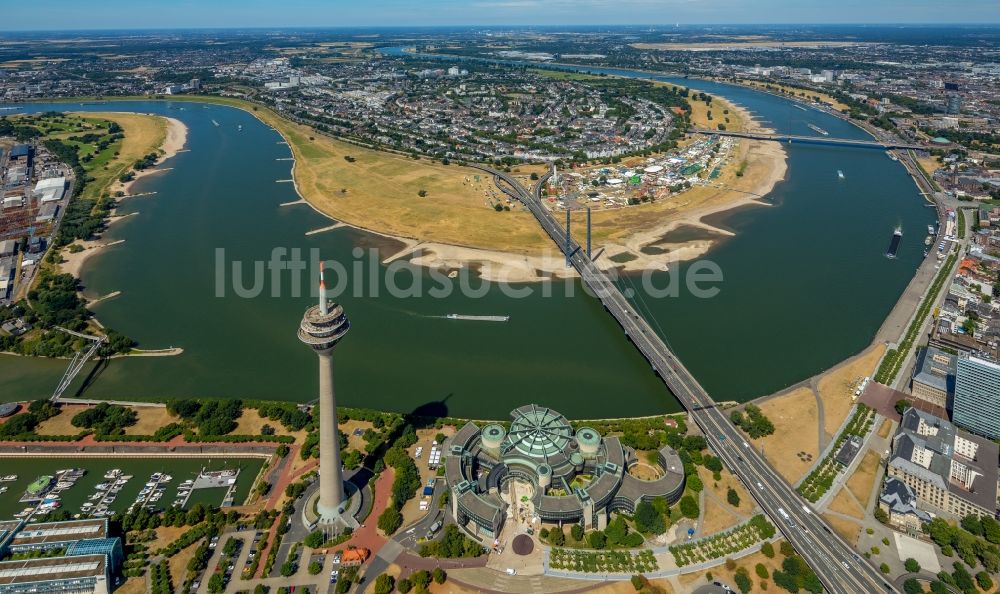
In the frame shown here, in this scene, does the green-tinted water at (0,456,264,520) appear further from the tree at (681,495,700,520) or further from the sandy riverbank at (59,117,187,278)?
the sandy riverbank at (59,117,187,278)

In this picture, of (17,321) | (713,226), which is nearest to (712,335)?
(713,226)

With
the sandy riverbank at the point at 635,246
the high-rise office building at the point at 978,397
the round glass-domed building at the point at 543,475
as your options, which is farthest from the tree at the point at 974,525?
the sandy riverbank at the point at 635,246

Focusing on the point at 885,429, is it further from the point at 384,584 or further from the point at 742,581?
the point at 384,584

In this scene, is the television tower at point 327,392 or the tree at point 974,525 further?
the tree at point 974,525

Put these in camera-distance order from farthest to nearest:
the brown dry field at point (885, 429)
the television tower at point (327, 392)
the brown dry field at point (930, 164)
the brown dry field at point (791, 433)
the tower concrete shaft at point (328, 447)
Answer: the brown dry field at point (930, 164) → the brown dry field at point (885, 429) → the brown dry field at point (791, 433) → the tower concrete shaft at point (328, 447) → the television tower at point (327, 392)

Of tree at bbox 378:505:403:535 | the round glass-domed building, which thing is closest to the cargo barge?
the round glass-domed building

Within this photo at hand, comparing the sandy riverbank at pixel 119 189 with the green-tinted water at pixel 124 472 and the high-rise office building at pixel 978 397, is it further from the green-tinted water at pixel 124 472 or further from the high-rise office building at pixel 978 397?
the high-rise office building at pixel 978 397
